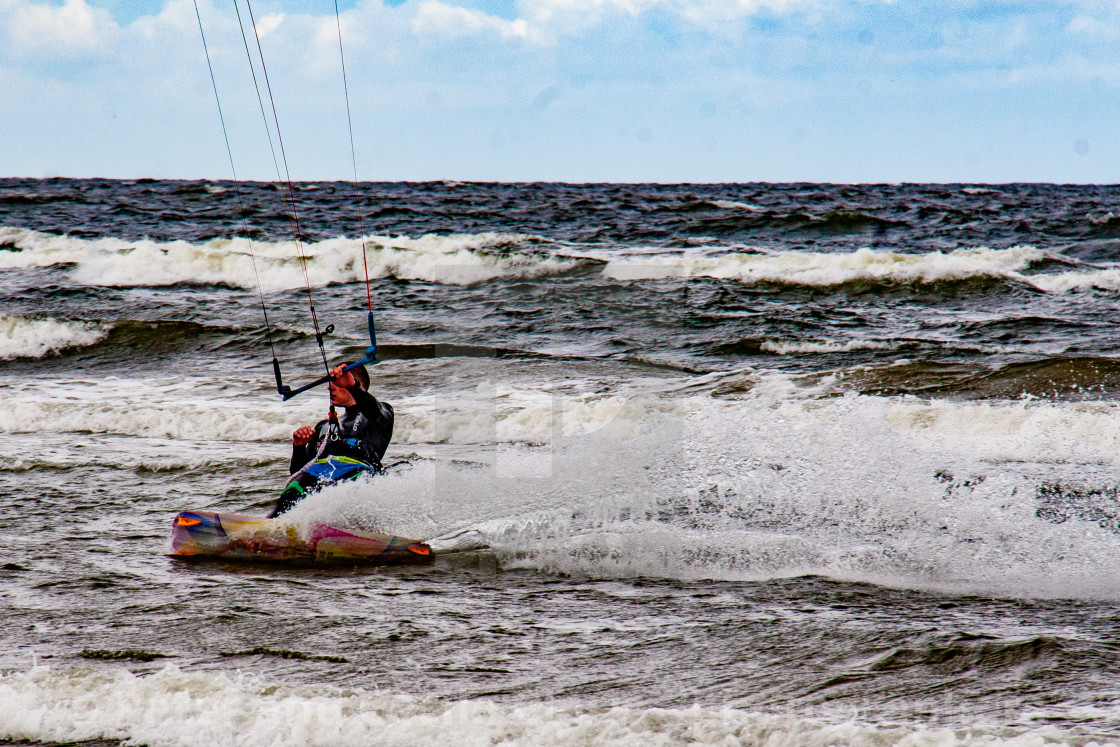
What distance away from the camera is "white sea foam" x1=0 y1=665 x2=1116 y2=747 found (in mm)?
3523

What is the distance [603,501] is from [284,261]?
16223mm

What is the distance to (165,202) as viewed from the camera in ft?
111

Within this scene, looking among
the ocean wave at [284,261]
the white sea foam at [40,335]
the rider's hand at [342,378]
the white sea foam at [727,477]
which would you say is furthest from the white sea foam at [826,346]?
the white sea foam at [40,335]

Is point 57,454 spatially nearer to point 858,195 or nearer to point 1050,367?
point 1050,367

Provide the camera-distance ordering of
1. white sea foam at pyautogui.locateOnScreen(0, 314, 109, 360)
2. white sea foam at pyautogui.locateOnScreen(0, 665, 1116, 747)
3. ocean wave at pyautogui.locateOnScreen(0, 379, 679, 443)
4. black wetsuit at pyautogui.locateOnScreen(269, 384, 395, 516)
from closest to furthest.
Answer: white sea foam at pyautogui.locateOnScreen(0, 665, 1116, 747), black wetsuit at pyautogui.locateOnScreen(269, 384, 395, 516), ocean wave at pyautogui.locateOnScreen(0, 379, 679, 443), white sea foam at pyautogui.locateOnScreen(0, 314, 109, 360)

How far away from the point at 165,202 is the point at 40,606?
31.6 m

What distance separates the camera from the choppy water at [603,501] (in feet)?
13.0

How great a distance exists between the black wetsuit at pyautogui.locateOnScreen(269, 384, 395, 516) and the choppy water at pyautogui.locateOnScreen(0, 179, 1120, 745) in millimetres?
281

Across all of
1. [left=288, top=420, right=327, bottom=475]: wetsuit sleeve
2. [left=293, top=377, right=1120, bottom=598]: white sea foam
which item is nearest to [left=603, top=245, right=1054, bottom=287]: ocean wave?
[left=293, top=377, right=1120, bottom=598]: white sea foam

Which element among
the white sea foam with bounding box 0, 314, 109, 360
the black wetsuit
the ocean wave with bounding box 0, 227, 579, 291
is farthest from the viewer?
the ocean wave with bounding box 0, 227, 579, 291

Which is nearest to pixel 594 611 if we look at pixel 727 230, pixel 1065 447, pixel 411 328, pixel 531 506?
pixel 531 506

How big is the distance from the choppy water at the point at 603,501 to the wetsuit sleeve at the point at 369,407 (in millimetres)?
512

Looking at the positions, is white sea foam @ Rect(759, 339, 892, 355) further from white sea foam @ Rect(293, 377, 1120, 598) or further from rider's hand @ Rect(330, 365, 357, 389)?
rider's hand @ Rect(330, 365, 357, 389)

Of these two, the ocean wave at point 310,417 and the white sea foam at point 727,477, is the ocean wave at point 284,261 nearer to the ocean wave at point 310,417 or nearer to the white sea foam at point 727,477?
the white sea foam at point 727,477
